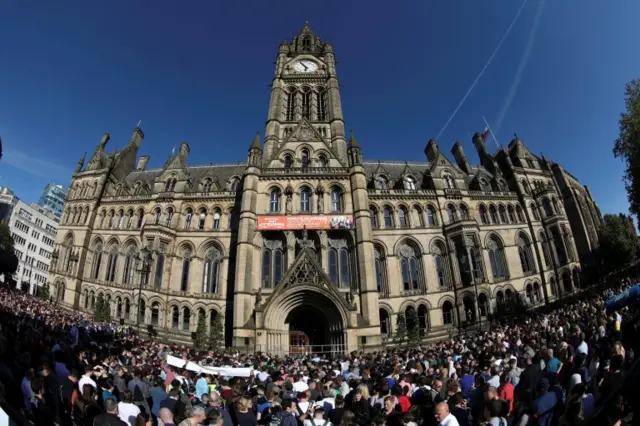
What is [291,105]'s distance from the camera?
4028 cm

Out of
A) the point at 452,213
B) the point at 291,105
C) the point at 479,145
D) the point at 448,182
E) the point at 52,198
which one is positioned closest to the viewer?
the point at 452,213

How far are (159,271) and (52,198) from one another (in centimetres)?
12616

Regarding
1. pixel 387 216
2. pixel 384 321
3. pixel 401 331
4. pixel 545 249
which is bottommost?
pixel 401 331

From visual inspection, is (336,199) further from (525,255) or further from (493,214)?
(525,255)

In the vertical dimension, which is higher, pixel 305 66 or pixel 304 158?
pixel 305 66

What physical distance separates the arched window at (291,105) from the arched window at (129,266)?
22.0 metres

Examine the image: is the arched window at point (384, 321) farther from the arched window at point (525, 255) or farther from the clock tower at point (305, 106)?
the arched window at point (525, 255)

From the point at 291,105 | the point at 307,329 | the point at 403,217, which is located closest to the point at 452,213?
the point at 403,217

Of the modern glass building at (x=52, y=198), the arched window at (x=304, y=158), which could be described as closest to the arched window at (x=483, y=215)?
the arched window at (x=304, y=158)

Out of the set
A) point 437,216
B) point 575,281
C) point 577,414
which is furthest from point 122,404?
point 575,281

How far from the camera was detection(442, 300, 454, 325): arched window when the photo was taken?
30.5 m

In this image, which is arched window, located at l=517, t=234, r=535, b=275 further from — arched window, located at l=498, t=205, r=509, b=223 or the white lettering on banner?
the white lettering on banner

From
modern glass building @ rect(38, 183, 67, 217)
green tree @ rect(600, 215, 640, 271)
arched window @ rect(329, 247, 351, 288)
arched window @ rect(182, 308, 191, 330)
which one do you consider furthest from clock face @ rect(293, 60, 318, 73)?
modern glass building @ rect(38, 183, 67, 217)

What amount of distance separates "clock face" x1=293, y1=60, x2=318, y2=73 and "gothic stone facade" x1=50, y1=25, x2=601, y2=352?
523 centimetres
